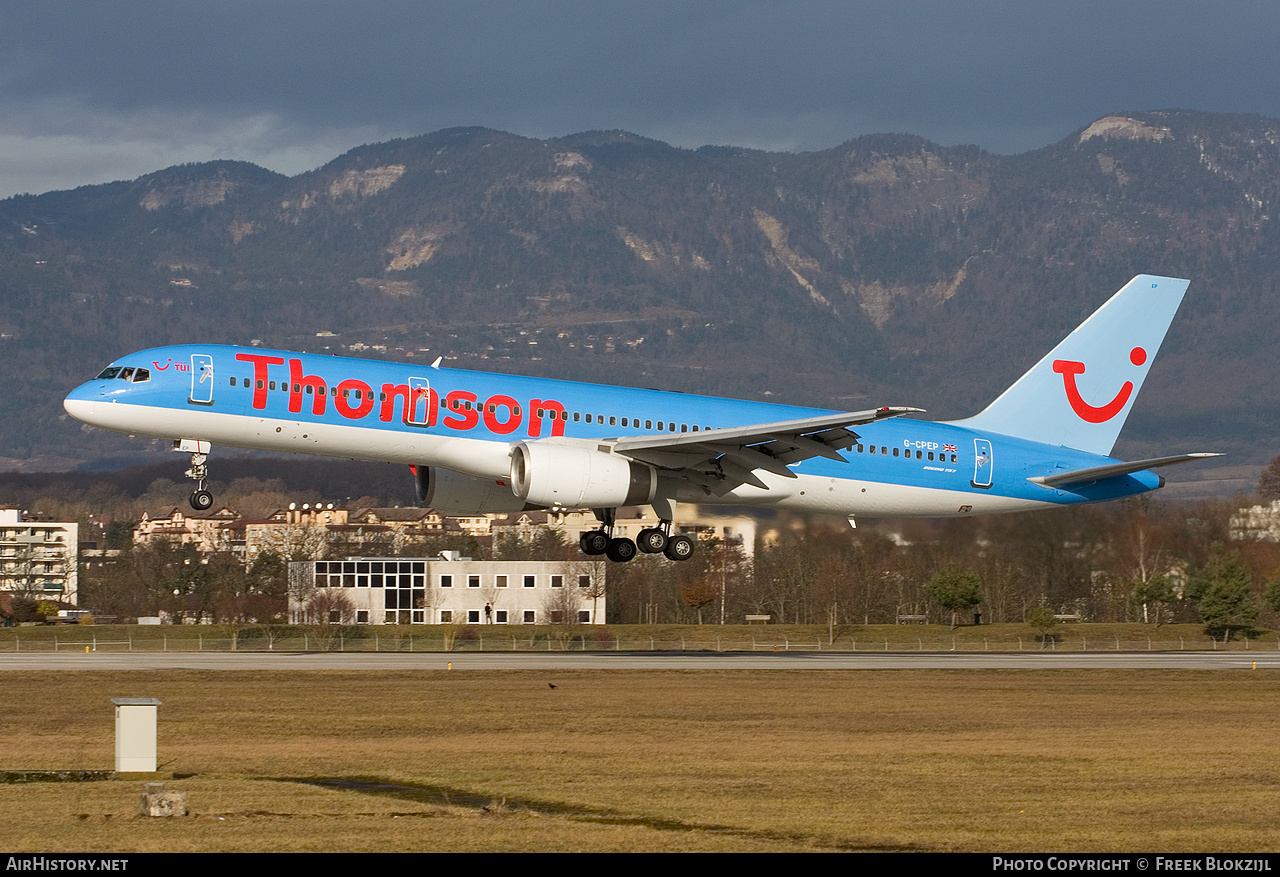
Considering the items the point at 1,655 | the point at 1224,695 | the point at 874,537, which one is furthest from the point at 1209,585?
the point at 1,655

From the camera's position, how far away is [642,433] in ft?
138

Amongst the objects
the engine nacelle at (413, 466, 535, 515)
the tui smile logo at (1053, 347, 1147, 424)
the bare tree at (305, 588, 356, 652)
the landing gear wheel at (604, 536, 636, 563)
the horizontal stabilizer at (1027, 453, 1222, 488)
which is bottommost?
the bare tree at (305, 588, 356, 652)

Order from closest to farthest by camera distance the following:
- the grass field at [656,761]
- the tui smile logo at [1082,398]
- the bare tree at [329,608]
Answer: the grass field at [656,761] < the tui smile logo at [1082,398] < the bare tree at [329,608]

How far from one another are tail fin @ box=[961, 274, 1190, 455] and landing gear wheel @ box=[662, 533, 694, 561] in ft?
31.1

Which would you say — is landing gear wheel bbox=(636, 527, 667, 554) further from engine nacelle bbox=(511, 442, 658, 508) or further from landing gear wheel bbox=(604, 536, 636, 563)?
engine nacelle bbox=(511, 442, 658, 508)

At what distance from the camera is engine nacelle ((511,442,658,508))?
39.4m

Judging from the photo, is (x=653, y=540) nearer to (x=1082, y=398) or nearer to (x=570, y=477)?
(x=570, y=477)

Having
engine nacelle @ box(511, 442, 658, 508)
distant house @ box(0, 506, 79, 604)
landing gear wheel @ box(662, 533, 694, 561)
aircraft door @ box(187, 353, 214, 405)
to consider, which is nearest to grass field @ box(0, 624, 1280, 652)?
landing gear wheel @ box(662, 533, 694, 561)

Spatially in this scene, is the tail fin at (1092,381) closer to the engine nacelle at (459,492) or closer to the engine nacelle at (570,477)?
the engine nacelle at (570,477)

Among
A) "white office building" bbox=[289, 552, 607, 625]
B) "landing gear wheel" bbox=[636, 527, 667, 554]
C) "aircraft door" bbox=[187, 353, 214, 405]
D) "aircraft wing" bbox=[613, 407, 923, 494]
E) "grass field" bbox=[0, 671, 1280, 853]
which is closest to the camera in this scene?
"grass field" bbox=[0, 671, 1280, 853]

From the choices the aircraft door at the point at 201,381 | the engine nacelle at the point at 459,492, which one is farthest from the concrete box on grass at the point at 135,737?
the engine nacelle at the point at 459,492

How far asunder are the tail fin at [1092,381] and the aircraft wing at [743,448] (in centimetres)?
711

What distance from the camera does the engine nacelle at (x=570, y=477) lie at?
39406mm
